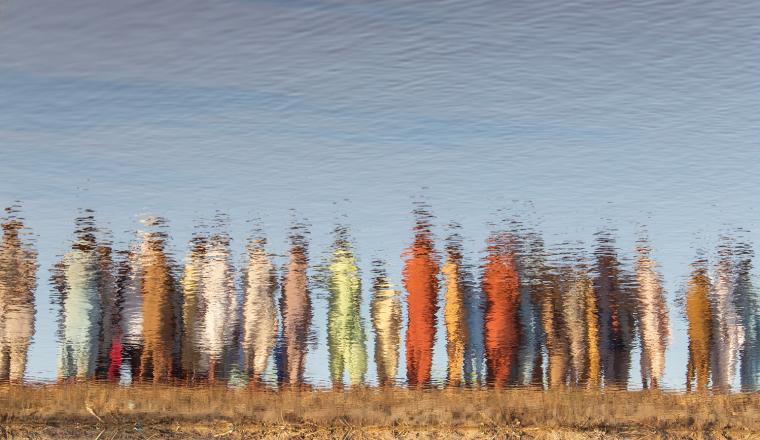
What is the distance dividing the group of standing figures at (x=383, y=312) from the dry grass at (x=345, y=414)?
0.12m

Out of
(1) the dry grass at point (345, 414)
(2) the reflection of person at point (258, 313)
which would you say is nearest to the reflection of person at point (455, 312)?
(1) the dry grass at point (345, 414)

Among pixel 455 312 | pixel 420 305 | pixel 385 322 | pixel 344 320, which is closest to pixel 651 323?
pixel 455 312

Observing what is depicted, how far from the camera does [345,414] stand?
5680 millimetres

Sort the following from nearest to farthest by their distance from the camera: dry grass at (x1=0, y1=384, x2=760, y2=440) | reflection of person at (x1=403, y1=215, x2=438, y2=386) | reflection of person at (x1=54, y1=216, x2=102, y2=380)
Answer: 1. dry grass at (x1=0, y1=384, x2=760, y2=440)
2. reflection of person at (x1=54, y1=216, x2=102, y2=380)
3. reflection of person at (x1=403, y1=215, x2=438, y2=386)

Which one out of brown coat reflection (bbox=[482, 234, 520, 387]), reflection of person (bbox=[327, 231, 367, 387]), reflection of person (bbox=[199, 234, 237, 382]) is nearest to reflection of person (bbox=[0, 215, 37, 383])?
reflection of person (bbox=[199, 234, 237, 382])

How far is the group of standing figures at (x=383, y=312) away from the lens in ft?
19.2

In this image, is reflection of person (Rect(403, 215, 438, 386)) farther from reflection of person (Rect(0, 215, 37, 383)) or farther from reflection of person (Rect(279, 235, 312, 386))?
reflection of person (Rect(0, 215, 37, 383))

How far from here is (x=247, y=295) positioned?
6.30 m

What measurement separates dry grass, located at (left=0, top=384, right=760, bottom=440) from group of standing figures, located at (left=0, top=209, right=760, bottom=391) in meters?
0.12

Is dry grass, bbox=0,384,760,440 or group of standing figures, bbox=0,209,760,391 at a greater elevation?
group of standing figures, bbox=0,209,760,391

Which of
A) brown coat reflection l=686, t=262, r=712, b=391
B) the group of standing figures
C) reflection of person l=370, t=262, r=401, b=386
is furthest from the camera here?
brown coat reflection l=686, t=262, r=712, b=391

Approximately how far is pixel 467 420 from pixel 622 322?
1558 mm

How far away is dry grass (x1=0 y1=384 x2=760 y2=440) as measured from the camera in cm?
553

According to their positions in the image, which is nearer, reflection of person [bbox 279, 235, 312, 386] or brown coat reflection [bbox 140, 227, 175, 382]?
reflection of person [bbox 279, 235, 312, 386]
